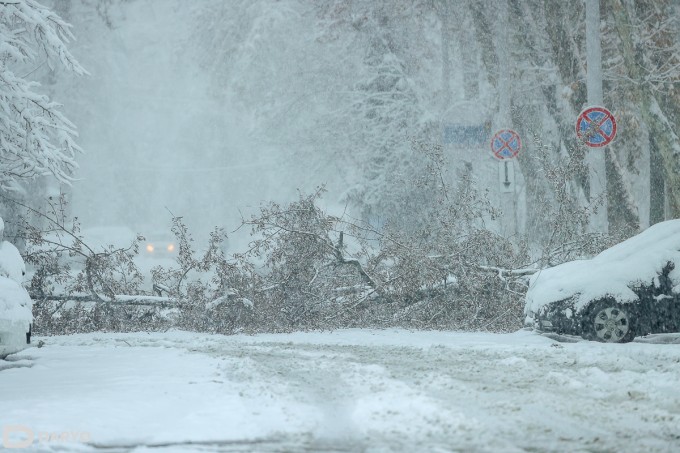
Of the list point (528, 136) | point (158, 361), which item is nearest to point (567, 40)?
point (528, 136)

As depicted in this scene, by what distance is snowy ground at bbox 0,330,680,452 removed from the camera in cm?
579

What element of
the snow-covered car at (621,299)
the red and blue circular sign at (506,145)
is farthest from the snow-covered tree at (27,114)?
the red and blue circular sign at (506,145)

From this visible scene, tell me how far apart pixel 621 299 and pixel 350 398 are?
17.3 feet

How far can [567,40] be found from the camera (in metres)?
23.1

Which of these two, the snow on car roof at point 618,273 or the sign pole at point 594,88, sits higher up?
the sign pole at point 594,88

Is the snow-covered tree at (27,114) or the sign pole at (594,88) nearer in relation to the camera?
the snow-covered tree at (27,114)

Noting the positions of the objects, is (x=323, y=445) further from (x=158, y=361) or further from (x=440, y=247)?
(x=440, y=247)

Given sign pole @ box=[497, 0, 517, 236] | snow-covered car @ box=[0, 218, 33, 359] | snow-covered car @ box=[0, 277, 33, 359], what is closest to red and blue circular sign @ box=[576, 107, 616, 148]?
sign pole @ box=[497, 0, 517, 236]

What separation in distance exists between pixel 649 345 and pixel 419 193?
59.4 ft

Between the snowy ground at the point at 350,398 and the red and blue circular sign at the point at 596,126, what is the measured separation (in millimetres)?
6090

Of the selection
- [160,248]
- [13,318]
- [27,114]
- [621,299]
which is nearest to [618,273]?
[621,299]

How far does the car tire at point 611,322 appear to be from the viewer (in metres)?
11.3

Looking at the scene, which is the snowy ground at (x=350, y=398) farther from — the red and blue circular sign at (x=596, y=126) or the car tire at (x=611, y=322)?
the red and blue circular sign at (x=596, y=126)

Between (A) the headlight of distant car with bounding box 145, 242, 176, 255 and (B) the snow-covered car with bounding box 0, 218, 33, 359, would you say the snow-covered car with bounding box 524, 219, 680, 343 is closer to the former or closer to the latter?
(B) the snow-covered car with bounding box 0, 218, 33, 359
